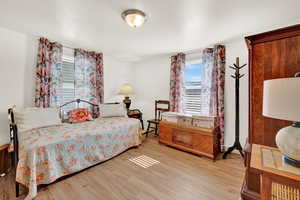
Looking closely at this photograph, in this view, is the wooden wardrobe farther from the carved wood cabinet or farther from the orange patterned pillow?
the orange patterned pillow

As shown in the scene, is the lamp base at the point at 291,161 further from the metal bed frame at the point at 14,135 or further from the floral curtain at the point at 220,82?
the metal bed frame at the point at 14,135

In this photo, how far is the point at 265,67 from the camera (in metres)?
1.32

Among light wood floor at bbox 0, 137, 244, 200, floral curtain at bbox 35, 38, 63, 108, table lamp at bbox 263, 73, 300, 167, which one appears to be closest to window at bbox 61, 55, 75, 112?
floral curtain at bbox 35, 38, 63, 108

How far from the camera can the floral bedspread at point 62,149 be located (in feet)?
5.35

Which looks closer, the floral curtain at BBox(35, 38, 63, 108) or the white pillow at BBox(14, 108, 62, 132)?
the white pillow at BBox(14, 108, 62, 132)

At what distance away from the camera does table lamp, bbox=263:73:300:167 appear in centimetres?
83

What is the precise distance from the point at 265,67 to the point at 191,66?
2322mm

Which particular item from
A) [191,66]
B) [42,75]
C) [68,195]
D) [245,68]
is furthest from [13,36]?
[245,68]

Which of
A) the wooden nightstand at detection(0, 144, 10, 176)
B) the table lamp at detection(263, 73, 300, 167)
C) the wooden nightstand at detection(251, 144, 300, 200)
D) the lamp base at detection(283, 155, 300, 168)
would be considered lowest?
the wooden nightstand at detection(0, 144, 10, 176)

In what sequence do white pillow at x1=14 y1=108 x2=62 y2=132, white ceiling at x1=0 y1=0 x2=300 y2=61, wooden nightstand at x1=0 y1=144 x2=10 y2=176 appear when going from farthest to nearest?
white pillow at x1=14 y1=108 x2=62 y2=132 < wooden nightstand at x1=0 y1=144 x2=10 y2=176 < white ceiling at x1=0 y1=0 x2=300 y2=61

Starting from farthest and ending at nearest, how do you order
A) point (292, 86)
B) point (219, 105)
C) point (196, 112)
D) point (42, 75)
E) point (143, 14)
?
point (196, 112)
point (219, 105)
point (42, 75)
point (143, 14)
point (292, 86)

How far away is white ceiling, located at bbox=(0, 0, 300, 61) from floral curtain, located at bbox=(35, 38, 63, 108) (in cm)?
21

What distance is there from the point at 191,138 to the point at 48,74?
3114 millimetres

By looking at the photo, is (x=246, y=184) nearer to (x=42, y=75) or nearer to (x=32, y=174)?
(x=32, y=174)
